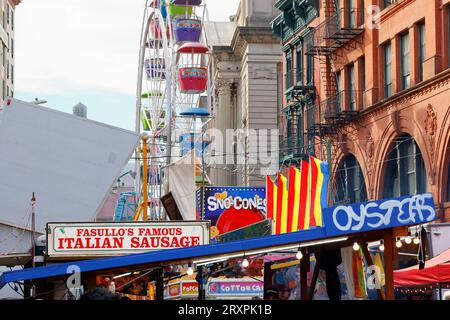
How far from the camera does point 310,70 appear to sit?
188 ft

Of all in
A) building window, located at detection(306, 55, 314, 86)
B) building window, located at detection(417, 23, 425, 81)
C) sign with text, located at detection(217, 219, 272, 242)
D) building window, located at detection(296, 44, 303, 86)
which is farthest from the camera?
building window, located at detection(296, 44, 303, 86)

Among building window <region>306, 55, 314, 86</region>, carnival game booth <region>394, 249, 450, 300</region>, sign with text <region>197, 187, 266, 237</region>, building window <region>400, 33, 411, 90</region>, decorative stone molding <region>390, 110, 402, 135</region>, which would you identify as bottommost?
carnival game booth <region>394, 249, 450, 300</region>

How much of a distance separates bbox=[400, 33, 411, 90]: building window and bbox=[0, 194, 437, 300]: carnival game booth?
2702 cm

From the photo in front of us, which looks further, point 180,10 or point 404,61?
point 180,10

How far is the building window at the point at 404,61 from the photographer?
43750 millimetres

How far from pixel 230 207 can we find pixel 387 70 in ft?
29.7

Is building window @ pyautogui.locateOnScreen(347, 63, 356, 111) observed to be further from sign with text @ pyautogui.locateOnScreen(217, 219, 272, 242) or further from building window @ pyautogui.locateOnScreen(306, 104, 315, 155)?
sign with text @ pyautogui.locateOnScreen(217, 219, 272, 242)

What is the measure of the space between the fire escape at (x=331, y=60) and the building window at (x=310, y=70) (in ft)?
4.23

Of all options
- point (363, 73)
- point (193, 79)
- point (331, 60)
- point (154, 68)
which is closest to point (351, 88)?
point (363, 73)

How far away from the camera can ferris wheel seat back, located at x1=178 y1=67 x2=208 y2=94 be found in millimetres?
87250

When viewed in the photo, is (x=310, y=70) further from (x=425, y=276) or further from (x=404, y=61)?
(x=425, y=276)

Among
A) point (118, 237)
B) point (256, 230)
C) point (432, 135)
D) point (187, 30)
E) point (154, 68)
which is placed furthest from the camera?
point (154, 68)

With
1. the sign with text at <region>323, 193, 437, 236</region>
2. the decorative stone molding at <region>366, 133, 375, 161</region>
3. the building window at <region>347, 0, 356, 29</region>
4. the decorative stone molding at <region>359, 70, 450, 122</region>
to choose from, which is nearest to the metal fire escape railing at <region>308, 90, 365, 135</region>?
the decorative stone molding at <region>359, 70, 450, 122</region>
